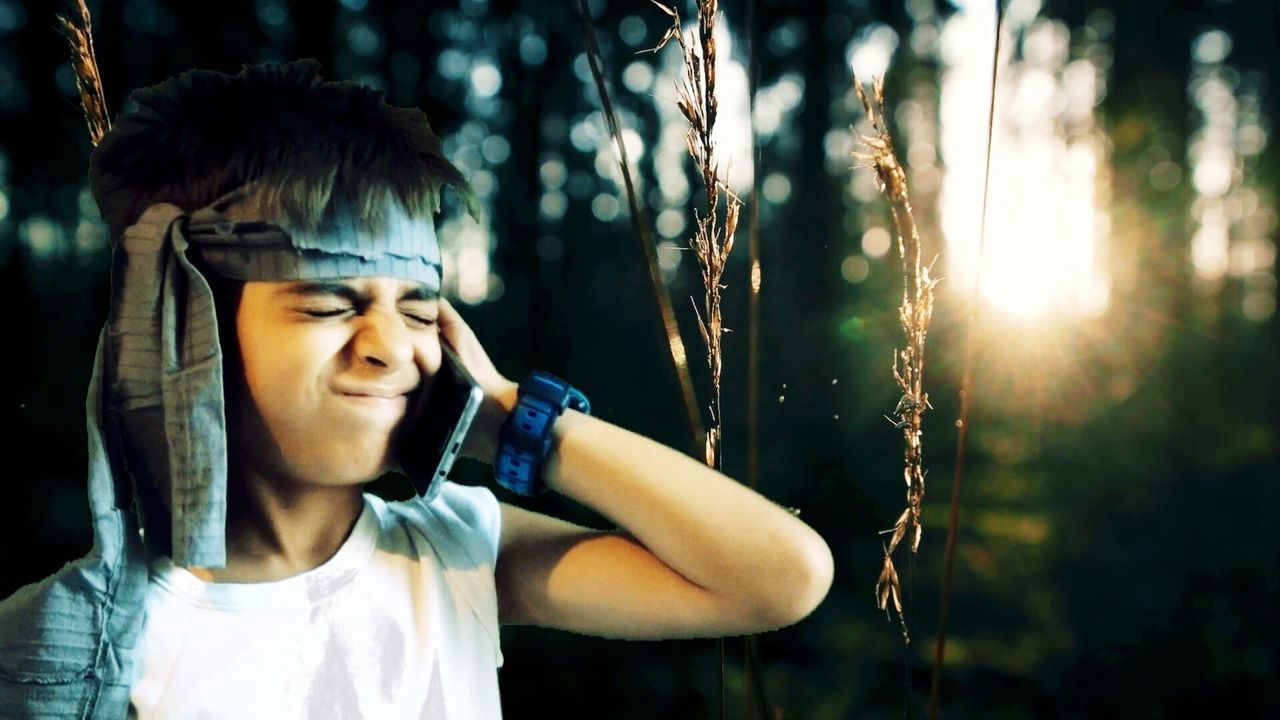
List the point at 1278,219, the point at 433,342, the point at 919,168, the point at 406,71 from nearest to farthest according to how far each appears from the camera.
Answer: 1. the point at 433,342
2. the point at 406,71
3. the point at 919,168
4. the point at 1278,219

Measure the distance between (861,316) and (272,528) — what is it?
9.37 ft

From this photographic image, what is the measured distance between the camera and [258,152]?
2.68ft

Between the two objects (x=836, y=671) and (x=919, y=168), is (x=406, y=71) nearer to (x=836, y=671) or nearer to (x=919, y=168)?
(x=919, y=168)

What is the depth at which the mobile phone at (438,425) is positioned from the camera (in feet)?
2.81

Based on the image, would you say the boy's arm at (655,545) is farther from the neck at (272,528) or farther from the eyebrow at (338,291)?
the neck at (272,528)

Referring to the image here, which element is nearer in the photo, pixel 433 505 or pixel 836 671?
pixel 433 505

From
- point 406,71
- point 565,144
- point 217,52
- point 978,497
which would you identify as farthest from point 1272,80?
point 217,52

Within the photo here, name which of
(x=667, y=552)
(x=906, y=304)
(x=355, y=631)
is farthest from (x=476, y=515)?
(x=906, y=304)

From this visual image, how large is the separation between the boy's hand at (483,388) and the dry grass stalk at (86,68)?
0.50 meters

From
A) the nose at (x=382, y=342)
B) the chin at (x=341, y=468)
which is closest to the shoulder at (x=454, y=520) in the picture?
the chin at (x=341, y=468)

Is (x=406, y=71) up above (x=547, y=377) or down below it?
above

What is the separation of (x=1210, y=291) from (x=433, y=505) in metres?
4.95

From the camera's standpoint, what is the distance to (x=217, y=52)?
7.63 feet

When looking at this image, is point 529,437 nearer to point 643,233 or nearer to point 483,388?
point 483,388
